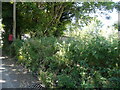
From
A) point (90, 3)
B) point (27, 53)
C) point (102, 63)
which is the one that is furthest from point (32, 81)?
point (90, 3)

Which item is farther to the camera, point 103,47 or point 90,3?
point 90,3

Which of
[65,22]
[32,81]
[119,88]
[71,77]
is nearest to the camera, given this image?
[119,88]

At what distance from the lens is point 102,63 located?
3.32 meters

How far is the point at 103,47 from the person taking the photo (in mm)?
3152

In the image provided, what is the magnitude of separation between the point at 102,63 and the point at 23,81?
2.49 meters

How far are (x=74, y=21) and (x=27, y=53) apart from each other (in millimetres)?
9243

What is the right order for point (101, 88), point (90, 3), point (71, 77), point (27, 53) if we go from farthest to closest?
point (90, 3), point (27, 53), point (71, 77), point (101, 88)

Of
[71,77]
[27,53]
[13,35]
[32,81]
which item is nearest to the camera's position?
[71,77]

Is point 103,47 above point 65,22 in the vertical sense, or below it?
below

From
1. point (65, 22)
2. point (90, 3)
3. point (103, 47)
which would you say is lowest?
point (103, 47)

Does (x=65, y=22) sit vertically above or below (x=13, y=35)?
above

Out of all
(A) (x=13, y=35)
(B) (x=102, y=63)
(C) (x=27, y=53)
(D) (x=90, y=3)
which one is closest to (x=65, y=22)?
(D) (x=90, y=3)

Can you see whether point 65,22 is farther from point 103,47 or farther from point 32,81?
point 103,47

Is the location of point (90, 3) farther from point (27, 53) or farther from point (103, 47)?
point (103, 47)
